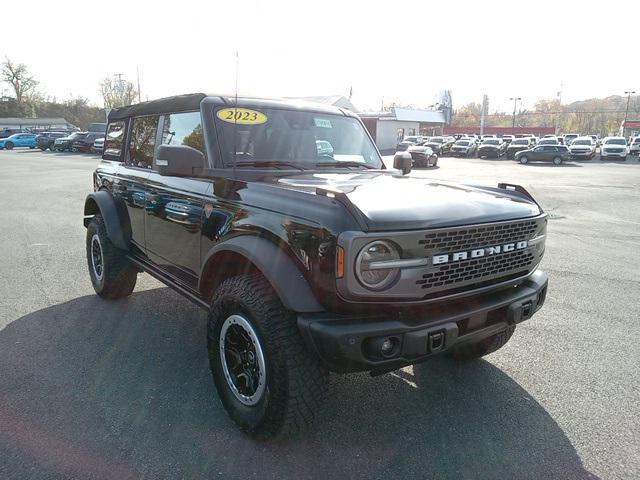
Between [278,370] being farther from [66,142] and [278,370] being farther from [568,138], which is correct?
[568,138]

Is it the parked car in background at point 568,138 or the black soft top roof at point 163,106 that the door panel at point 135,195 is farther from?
the parked car in background at point 568,138

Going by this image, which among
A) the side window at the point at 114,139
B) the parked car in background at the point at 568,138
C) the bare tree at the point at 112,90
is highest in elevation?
the bare tree at the point at 112,90

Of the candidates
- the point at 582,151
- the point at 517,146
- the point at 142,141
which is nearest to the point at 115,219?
the point at 142,141

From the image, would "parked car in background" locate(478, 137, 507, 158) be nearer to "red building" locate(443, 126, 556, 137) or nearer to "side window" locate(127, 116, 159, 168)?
"side window" locate(127, 116, 159, 168)

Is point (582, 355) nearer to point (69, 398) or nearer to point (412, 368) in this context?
point (412, 368)

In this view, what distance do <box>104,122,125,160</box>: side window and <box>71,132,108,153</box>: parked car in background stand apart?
36.0 meters

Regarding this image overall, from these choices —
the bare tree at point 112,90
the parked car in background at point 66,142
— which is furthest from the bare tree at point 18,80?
the parked car in background at point 66,142

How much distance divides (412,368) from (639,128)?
9487 cm

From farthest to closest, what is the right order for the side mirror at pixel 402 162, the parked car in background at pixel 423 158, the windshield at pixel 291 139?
the parked car in background at pixel 423 158 < the side mirror at pixel 402 162 < the windshield at pixel 291 139

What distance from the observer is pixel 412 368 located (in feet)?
12.1

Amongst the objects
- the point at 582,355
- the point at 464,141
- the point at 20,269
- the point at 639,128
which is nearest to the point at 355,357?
the point at 582,355

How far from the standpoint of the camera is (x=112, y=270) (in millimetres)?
4785

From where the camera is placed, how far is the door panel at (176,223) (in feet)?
11.0

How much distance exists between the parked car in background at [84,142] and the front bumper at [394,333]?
132 ft
